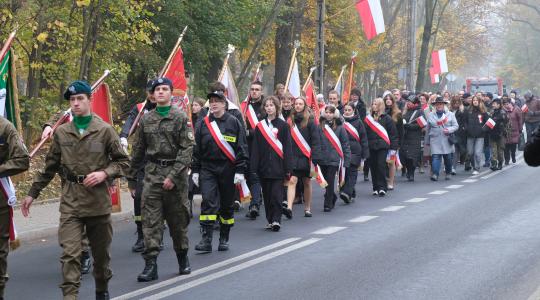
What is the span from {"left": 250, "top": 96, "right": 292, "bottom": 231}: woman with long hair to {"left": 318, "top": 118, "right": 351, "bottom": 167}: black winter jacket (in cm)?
181

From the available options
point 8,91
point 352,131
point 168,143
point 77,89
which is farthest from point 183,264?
point 352,131

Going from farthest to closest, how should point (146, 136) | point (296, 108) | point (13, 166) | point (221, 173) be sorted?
point (296, 108)
point (221, 173)
point (146, 136)
point (13, 166)

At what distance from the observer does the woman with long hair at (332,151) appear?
14.5m

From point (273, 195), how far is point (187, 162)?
3.40 m

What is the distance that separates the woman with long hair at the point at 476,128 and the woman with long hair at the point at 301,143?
886cm

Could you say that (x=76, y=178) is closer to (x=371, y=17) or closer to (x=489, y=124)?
(x=489, y=124)

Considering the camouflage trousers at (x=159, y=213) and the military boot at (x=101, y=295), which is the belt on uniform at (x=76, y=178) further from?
the camouflage trousers at (x=159, y=213)

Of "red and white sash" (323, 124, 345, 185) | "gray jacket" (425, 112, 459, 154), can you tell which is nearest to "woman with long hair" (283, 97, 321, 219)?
"red and white sash" (323, 124, 345, 185)

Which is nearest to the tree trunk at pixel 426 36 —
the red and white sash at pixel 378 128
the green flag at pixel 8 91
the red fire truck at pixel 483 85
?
the red fire truck at pixel 483 85

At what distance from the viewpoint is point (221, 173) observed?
10211 millimetres

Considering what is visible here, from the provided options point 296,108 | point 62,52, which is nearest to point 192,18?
point 62,52

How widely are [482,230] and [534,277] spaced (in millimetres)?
3230

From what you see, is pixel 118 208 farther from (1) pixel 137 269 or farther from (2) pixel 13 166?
(2) pixel 13 166

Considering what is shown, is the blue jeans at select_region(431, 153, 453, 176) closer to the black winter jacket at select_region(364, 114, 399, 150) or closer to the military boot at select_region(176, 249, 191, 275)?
the black winter jacket at select_region(364, 114, 399, 150)
